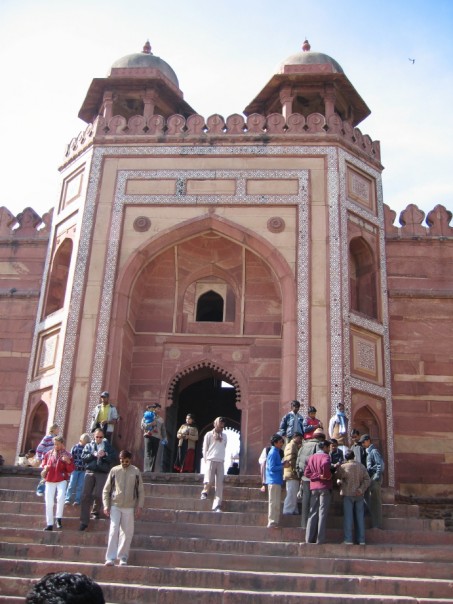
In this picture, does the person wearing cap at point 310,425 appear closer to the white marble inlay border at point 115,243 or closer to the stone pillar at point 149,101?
the white marble inlay border at point 115,243

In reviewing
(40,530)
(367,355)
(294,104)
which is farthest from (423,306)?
(40,530)

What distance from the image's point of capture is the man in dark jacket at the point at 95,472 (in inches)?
278

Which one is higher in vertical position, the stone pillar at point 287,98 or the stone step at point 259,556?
the stone pillar at point 287,98

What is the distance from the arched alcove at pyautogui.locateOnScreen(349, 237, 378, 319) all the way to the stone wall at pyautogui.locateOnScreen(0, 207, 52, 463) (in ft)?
17.3

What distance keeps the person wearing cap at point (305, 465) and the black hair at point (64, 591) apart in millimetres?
5630

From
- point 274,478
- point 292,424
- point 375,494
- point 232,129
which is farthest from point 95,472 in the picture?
point 232,129

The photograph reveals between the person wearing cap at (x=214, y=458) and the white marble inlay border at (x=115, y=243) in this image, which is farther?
the white marble inlay border at (x=115, y=243)

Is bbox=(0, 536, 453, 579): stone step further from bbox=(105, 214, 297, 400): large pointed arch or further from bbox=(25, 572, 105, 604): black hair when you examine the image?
bbox=(25, 572, 105, 604): black hair

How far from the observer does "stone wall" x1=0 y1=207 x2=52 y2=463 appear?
464 inches

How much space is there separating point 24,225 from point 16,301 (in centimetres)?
153

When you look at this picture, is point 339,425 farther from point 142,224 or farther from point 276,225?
point 142,224

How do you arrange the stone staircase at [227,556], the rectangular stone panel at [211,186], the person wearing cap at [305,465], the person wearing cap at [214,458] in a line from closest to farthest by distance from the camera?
1. the stone staircase at [227,556]
2. the person wearing cap at [305,465]
3. the person wearing cap at [214,458]
4. the rectangular stone panel at [211,186]

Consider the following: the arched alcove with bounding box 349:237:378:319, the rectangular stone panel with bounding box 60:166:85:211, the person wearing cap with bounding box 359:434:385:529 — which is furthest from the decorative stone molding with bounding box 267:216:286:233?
the person wearing cap with bounding box 359:434:385:529

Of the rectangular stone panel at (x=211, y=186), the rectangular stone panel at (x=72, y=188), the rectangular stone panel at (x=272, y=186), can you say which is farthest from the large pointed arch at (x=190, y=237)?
the rectangular stone panel at (x=72, y=188)
